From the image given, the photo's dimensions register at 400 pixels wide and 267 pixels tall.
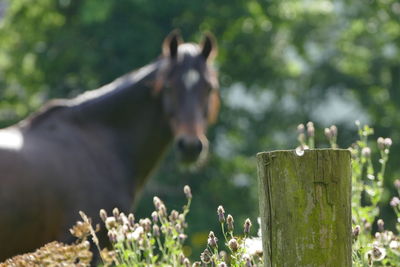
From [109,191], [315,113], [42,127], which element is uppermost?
[315,113]

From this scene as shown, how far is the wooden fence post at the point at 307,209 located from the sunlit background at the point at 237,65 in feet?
42.2

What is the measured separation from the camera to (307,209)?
272cm

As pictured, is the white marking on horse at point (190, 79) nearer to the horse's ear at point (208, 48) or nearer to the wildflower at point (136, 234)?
the horse's ear at point (208, 48)

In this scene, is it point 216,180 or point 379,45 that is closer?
point 216,180

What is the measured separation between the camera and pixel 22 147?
213 inches

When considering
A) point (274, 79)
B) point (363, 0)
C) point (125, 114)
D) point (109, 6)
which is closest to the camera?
point (125, 114)

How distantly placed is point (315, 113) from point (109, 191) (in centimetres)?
1506

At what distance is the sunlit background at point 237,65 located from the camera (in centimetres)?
1736

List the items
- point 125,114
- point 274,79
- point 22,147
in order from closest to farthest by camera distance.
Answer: point 22,147 < point 125,114 < point 274,79

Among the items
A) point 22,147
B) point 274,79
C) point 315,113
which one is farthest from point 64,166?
point 315,113

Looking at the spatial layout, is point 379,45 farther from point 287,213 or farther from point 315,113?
point 287,213

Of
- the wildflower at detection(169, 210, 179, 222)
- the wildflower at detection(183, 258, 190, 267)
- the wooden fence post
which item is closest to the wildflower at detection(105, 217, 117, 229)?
the wildflower at detection(169, 210, 179, 222)

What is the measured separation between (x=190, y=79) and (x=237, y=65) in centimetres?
1274

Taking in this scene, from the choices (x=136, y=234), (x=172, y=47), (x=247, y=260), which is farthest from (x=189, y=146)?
(x=247, y=260)
